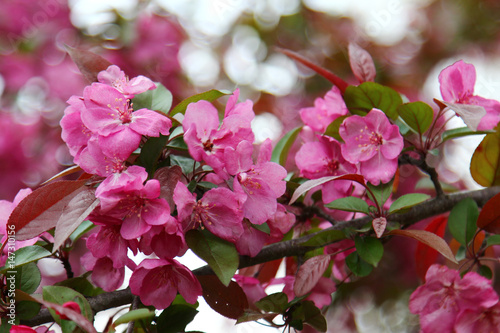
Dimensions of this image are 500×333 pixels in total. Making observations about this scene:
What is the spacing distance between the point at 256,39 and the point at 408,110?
2049mm

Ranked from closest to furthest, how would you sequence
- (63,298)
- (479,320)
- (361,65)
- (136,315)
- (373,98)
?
1. (136,315)
2. (63,298)
3. (479,320)
4. (373,98)
5. (361,65)

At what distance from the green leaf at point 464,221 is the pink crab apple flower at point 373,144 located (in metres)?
0.17

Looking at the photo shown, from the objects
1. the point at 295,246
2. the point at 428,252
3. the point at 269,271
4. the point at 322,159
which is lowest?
the point at 269,271

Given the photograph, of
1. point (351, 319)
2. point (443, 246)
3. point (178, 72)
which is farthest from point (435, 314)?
point (178, 72)

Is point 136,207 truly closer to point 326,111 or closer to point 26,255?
point 26,255

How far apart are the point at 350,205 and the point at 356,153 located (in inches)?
4.1

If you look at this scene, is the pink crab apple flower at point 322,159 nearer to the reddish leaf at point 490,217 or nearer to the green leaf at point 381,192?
the green leaf at point 381,192

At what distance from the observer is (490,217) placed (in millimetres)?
960

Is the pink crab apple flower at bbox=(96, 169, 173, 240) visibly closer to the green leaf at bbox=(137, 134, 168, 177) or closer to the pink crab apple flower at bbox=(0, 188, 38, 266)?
the green leaf at bbox=(137, 134, 168, 177)

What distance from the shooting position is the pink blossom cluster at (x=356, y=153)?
93 cm

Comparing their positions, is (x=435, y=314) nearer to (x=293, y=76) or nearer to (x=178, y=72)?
(x=178, y=72)

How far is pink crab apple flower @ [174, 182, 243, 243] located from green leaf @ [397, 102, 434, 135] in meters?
0.36

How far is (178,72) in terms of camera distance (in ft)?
8.13

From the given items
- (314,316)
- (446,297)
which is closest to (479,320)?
(446,297)
